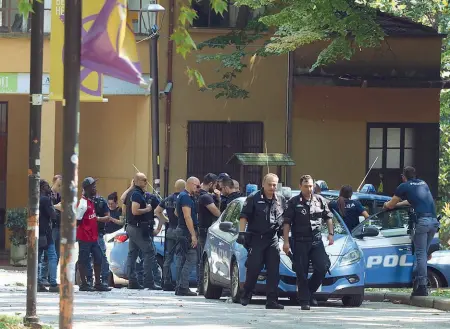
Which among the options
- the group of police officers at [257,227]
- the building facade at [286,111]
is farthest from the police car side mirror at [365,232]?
the building facade at [286,111]

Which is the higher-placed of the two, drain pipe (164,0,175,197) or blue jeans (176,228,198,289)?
drain pipe (164,0,175,197)

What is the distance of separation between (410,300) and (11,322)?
733cm

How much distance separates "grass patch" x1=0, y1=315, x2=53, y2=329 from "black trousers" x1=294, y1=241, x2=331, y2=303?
4.37m

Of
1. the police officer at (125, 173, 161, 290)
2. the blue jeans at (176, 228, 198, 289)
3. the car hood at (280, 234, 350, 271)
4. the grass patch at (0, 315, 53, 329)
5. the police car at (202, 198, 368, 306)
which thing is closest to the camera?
the grass patch at (0, 315, 53, 329)

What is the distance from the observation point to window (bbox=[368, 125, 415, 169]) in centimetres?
2828


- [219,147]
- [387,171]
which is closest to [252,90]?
[219,147]

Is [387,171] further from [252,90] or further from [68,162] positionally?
[68,162]

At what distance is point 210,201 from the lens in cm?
1756

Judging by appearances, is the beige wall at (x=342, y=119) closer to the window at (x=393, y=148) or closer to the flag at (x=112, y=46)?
the window at (x=393, y=148)

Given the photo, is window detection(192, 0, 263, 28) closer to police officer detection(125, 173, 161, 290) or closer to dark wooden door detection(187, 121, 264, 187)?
dark wooden door detection(187, 121, 264, 187)

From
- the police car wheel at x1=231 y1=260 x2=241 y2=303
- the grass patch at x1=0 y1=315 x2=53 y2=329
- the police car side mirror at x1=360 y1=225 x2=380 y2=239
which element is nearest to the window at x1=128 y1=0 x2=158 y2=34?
the police car side mirror at x1=360 y1=225 x2=380 y2=239

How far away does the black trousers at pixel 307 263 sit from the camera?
15.0 metres

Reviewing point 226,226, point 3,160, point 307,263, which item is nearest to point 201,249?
point 226,226

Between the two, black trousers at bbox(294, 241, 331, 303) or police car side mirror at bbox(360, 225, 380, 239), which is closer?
black trousers at bbox(294, 241, 331, 303)
